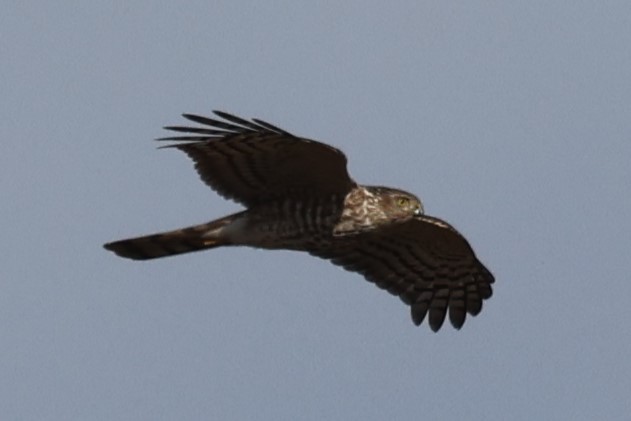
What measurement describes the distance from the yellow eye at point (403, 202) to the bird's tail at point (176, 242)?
5.01 ft

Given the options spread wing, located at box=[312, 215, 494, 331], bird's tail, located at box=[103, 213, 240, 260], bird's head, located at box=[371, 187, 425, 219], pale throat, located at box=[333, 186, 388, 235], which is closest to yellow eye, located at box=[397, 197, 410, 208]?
bird's head, located at box=[371, 187, 425, 219]

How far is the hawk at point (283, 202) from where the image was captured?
15.9 meters

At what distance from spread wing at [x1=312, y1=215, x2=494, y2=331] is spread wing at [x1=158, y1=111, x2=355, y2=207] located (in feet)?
4.34

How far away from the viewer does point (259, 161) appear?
641 inches

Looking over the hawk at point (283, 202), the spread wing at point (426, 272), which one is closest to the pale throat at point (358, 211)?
the hawk at point (283, 202)

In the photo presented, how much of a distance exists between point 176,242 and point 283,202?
1.08 m

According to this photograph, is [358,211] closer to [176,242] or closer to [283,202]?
[283,202]

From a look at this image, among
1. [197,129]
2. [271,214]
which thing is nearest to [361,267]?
[271,214]

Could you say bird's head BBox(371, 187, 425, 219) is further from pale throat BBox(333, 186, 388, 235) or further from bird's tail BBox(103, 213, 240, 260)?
bird's tail BBox(103, 213, 240, 260)

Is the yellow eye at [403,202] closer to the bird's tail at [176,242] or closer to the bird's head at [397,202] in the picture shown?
the bird's head at [397,202]

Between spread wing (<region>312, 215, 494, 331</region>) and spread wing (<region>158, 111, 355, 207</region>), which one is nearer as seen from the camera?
spread wing (<region>158, 111, 355, 207</region>)

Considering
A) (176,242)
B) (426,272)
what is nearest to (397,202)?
(426,272)

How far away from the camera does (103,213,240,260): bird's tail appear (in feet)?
54.1

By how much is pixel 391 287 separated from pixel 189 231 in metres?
2.48
